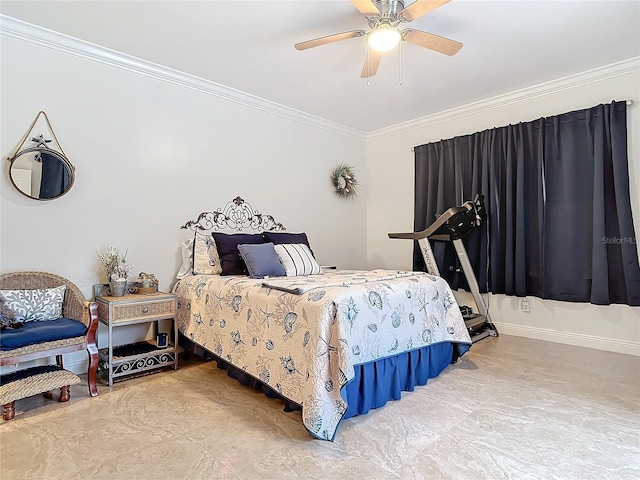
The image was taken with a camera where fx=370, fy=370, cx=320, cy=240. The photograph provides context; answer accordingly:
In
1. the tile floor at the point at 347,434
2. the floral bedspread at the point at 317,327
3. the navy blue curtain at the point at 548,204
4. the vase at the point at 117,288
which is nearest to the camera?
the tile floor at the point at 347,434

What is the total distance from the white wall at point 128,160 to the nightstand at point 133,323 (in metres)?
0.31

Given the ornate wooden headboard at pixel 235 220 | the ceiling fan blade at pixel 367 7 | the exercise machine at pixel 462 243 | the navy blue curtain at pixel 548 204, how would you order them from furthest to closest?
the exercise machine at pixel 462 243 < the ornate wooden headboard at pixel 235 220 < the navy blue curtain at pixel 548 204 < the ceiling fan blade at pixel 367 7

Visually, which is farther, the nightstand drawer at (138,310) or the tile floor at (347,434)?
the nightstand drawer at (138,310)

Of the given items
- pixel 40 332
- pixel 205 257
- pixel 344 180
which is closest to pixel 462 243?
pixel 344 180

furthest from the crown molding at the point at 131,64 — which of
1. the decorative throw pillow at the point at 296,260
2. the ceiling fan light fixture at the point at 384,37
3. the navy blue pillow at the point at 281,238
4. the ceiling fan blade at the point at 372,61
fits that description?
the ceiling fan light fixture at the point at 384,37

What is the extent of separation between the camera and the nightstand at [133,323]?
9.14ft

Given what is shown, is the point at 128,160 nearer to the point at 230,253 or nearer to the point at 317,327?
the point at 230,253

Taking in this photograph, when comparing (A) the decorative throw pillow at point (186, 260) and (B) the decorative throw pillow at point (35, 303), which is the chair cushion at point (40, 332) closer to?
(B) the decorative throw pillow at point (35, 303)

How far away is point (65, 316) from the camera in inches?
108

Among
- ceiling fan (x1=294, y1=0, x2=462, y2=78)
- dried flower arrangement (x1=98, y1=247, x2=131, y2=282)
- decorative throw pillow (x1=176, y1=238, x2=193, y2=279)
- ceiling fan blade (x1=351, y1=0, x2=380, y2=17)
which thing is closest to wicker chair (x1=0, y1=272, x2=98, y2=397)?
dried flower arrangement (x1=98, y1=247, x2=131, y2=282)

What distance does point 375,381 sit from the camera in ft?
7.78

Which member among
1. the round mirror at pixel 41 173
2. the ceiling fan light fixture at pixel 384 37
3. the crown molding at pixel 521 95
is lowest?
the round mirror at pixel 41 173

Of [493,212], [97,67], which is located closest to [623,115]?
[493,212]

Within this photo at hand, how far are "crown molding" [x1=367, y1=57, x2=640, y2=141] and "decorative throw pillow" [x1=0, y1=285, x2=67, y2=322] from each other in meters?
4.32
